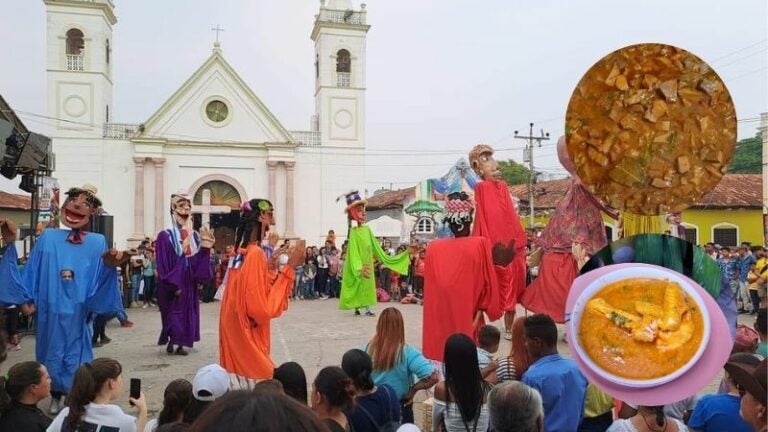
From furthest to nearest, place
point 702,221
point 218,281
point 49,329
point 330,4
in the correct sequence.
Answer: point 330,4 < point 702,221 < point 218,281 < point 49,329

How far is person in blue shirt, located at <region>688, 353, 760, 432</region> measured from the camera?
2.99m

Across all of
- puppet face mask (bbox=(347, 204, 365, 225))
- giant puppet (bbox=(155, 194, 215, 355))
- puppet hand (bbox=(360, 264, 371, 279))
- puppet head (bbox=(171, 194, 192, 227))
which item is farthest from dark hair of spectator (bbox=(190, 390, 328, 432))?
puppet face mask (bbox=(347, 204, 365, 225))

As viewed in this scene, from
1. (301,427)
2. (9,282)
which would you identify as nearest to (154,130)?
(9,282)

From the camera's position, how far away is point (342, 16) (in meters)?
33.4

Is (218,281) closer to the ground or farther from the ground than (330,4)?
closer to the ground

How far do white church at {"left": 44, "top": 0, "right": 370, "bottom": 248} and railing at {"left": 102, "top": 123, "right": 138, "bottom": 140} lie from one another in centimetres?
5

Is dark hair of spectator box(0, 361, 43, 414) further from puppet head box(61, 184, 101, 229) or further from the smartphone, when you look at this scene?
puppet head box(61, 184, 101, 229)

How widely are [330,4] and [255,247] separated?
29799mm

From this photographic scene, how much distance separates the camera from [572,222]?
284 inches

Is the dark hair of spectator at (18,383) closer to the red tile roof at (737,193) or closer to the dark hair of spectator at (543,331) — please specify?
the dark hair of spectator at (543,331)

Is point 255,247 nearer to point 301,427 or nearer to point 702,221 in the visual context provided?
point 301,427

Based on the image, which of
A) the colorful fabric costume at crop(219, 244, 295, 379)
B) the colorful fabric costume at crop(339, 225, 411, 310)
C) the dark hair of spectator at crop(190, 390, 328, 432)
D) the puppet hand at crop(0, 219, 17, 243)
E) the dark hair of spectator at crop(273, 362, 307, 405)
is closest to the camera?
the dark hair of spectator at crop(190, 390, 328, 432)

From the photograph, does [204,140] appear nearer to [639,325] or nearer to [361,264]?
[361,264]

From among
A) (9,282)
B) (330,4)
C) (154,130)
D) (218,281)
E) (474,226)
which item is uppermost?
(330,4)
